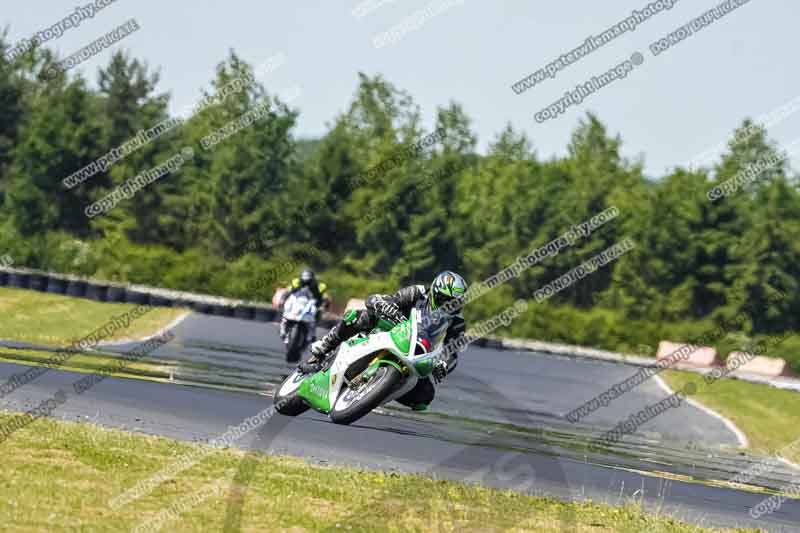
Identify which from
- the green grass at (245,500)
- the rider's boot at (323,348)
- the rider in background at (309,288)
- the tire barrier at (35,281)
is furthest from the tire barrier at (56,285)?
the green grass at (245,500)

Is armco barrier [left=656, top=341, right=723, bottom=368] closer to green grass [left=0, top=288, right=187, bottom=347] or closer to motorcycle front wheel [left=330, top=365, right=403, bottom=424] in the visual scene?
green grass [left=0, top=288, right=187, bottom=347]

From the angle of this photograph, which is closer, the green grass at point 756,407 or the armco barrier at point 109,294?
the green grass at point 756,407

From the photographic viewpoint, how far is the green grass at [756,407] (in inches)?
972

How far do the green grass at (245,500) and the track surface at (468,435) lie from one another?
3.44 feet

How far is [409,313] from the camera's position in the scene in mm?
12898

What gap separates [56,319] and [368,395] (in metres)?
18.1

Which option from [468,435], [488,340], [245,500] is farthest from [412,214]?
[245,500]

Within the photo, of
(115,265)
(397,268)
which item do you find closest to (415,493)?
(115,265)

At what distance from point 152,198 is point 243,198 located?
7788 mm

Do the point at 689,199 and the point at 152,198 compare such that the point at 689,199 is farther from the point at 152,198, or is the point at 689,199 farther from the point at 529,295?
the point at 152,198

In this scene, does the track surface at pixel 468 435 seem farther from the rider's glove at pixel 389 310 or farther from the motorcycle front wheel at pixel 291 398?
the rider's glove at pixel 389 310

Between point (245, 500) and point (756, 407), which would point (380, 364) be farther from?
point (756, 407)

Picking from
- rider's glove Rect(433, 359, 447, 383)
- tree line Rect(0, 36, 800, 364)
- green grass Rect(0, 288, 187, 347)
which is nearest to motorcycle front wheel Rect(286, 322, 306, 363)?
green grass Rect(0, 288, 187, 347)

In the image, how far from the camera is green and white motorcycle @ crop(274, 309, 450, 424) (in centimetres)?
1230
